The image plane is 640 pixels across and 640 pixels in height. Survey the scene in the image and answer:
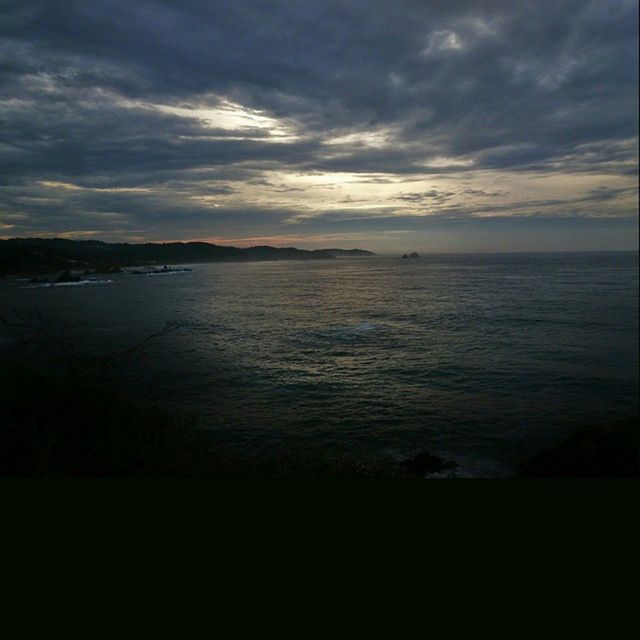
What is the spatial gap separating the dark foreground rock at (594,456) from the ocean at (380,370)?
973 mm

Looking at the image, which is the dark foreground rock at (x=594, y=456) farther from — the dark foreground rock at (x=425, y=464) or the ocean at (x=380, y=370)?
the dark foreground rock at (x=425, y=464)

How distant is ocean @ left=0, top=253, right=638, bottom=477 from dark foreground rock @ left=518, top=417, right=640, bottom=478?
3.19 ft

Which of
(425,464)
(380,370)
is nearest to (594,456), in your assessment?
(425,464)

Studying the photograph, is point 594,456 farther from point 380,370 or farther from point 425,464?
point 380,370

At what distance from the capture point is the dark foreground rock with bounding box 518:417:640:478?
5883 millimetres

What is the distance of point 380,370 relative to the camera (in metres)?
15.1

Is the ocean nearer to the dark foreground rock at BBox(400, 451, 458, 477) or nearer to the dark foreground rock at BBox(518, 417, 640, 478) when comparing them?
the dark foreground rock at BBox(400, 451, 458, 477)

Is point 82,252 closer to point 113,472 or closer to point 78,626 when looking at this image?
point 113,472

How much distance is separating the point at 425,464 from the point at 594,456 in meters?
2.82

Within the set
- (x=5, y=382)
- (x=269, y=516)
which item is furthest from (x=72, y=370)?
(x=269, y=516)

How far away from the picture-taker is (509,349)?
1828 cm

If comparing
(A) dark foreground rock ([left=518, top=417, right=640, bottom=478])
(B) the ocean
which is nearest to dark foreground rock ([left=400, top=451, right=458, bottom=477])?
(B) the ocean

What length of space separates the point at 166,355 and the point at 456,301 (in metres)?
22.4

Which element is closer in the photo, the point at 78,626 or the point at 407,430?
the point at 78,626
